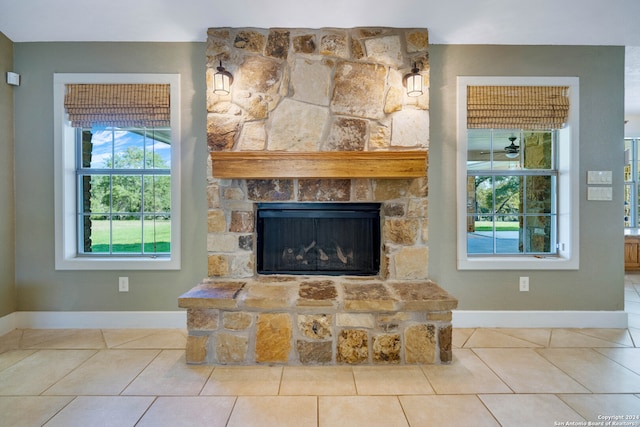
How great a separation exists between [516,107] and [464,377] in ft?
7.47

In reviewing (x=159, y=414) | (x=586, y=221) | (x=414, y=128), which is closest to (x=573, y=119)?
(x=586, y=221)

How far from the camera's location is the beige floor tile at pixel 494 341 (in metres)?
2.37

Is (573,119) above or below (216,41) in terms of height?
below

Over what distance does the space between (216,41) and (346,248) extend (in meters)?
2.02

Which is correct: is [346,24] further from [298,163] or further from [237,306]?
[237,306]

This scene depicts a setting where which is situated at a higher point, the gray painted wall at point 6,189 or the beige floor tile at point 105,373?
the gray painted wall at point 6,189

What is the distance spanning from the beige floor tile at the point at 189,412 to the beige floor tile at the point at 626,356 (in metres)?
2.61

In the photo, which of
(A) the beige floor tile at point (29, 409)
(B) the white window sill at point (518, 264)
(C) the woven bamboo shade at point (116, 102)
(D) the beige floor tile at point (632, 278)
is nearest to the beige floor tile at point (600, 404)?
(B) the white window sill at point (518, 264)

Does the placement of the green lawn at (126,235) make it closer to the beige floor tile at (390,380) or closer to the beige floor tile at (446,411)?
the beige floor tile at (390,380)

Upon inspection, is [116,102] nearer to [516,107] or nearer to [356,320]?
[356,320]

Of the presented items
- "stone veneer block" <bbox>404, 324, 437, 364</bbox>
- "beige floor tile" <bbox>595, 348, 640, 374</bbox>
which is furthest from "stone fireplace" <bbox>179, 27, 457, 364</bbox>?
"beige floor tile" <bbox>595, 348, 640, 374</bbox>

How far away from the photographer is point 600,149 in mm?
2719

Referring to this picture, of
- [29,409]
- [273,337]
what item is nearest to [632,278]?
[273,337]

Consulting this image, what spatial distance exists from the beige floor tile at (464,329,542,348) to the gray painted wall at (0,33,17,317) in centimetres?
386
